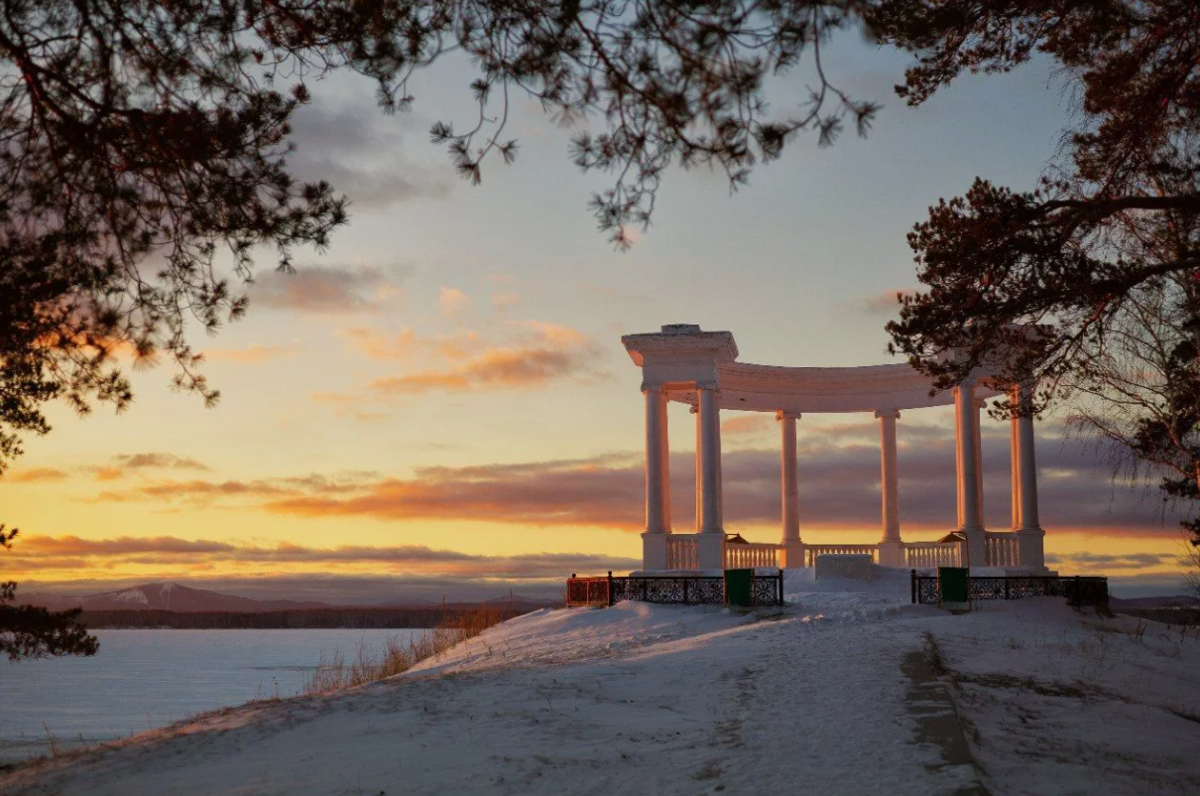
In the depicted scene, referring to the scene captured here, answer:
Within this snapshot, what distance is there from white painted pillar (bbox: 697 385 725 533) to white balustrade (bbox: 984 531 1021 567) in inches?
422

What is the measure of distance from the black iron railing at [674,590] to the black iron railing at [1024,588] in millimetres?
4575

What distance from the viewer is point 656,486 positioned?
1927 inches

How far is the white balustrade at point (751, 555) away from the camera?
50938mm

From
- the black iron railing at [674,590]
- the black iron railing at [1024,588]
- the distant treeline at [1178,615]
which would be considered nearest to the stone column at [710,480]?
the black iron railing at [674,590]

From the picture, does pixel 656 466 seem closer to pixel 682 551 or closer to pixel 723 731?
pixel 682 551

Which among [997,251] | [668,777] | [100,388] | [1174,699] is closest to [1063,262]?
[997,251]

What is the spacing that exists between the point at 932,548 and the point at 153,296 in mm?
39294

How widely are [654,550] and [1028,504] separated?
15.3 metres

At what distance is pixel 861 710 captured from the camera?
Result: 1636 cm

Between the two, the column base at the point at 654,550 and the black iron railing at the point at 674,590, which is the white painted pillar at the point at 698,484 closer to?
the column base at the point at 654,550

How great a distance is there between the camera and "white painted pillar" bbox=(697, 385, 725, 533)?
160 ft

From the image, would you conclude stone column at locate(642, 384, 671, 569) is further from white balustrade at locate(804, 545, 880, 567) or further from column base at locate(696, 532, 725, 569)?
white balustrade at locate(804, 545, 880, 567)

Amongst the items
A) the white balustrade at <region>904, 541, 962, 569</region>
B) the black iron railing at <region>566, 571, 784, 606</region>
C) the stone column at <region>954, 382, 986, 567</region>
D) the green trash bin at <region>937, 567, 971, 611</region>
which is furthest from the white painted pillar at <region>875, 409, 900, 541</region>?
the green trash bin at <region>937, 567, 971, 611</region>

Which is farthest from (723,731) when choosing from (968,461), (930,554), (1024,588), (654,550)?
(930,554)
